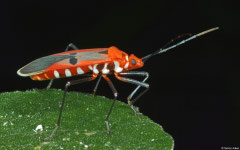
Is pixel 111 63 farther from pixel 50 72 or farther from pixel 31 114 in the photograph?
pixel 31 114

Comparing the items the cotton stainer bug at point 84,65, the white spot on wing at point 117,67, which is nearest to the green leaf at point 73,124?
the cotton stainer bug at point 84,65

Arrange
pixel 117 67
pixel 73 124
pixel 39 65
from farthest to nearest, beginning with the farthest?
pixel 117 67 → pixel 39 65 → pixel 73 124

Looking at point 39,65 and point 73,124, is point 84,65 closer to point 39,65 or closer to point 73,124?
point 39,65

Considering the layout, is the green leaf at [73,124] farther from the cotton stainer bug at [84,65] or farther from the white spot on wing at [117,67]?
the white spot on wing at [117,67]

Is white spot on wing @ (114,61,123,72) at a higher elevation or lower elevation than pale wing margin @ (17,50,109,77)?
lower

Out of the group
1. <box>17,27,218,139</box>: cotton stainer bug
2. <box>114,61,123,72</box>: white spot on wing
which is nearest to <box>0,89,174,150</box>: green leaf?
<box>17,27,218,139</box>: cotton stainer bug

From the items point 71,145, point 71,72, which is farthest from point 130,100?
point 71,145

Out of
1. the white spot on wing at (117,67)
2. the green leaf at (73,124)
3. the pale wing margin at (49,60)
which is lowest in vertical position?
the green leaf at (73,124)

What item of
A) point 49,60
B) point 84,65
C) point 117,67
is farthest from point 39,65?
point 117,67

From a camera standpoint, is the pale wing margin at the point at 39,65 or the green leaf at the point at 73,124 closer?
the green leaf at the point at 73,124

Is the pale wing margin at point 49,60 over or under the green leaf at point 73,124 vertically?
over

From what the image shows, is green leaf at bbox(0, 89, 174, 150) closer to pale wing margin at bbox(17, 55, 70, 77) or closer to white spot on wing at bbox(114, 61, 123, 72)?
pale wing margin at bbox(17, 55, 70, 77)
